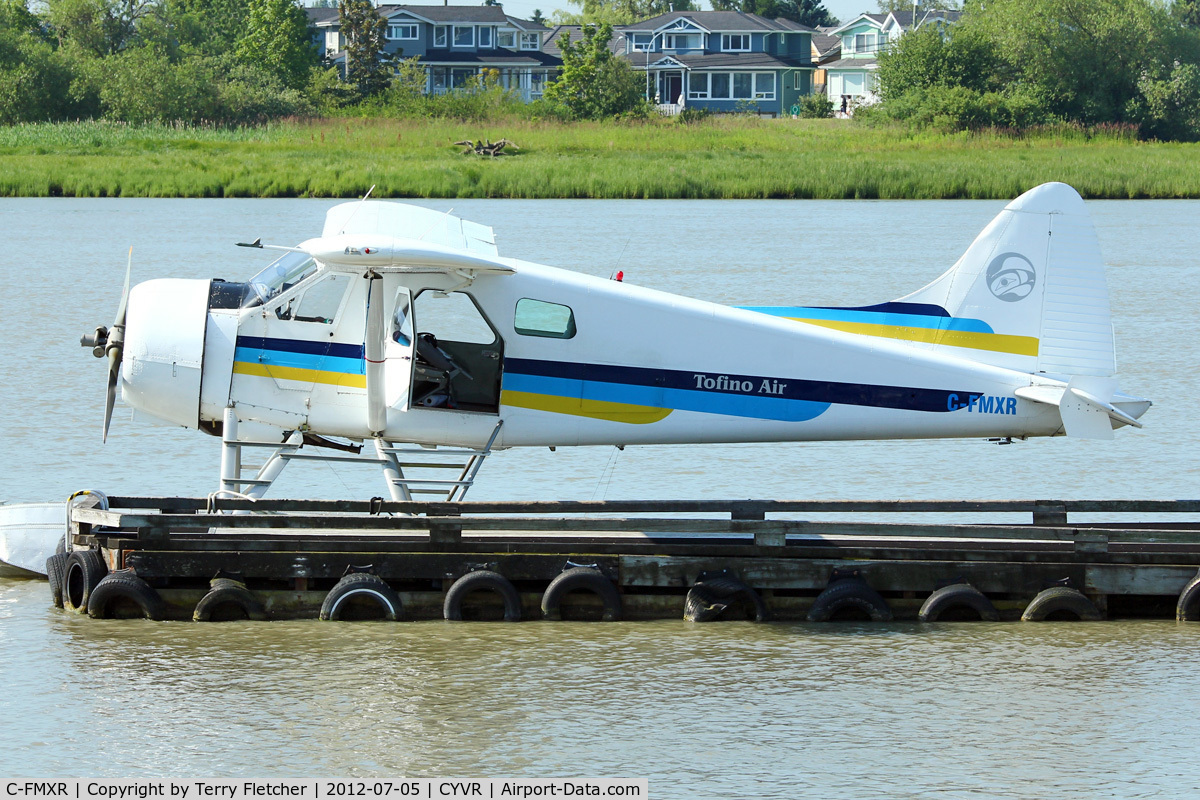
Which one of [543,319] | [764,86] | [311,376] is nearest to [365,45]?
[764,86]

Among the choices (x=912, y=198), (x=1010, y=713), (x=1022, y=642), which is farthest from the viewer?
(x=912, y=198)

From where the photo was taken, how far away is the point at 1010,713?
747 centimetres

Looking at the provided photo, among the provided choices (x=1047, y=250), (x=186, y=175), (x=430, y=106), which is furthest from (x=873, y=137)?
(x=1047, y=250)

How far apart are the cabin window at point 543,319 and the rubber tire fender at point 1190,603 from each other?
4035mm

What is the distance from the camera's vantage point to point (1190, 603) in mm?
8812

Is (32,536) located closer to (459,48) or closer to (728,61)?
(728,61)

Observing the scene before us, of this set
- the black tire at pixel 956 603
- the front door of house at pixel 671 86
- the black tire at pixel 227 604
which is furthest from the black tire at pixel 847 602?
the front door of house at pixel 671 86

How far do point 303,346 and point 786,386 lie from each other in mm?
3016

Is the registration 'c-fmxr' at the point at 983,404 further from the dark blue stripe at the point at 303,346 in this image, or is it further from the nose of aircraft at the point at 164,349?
the nose of aircraft at the point at 164,349

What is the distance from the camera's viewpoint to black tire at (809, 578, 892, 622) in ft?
28.6

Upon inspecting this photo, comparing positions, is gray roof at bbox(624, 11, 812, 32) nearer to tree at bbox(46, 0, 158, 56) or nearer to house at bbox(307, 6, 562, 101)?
house at bbox(307, 6, 562, 101)

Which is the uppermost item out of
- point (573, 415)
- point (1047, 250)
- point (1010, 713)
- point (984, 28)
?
point (984, 28)

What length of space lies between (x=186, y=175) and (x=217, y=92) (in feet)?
79.6

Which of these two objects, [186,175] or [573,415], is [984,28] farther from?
[573,415]
